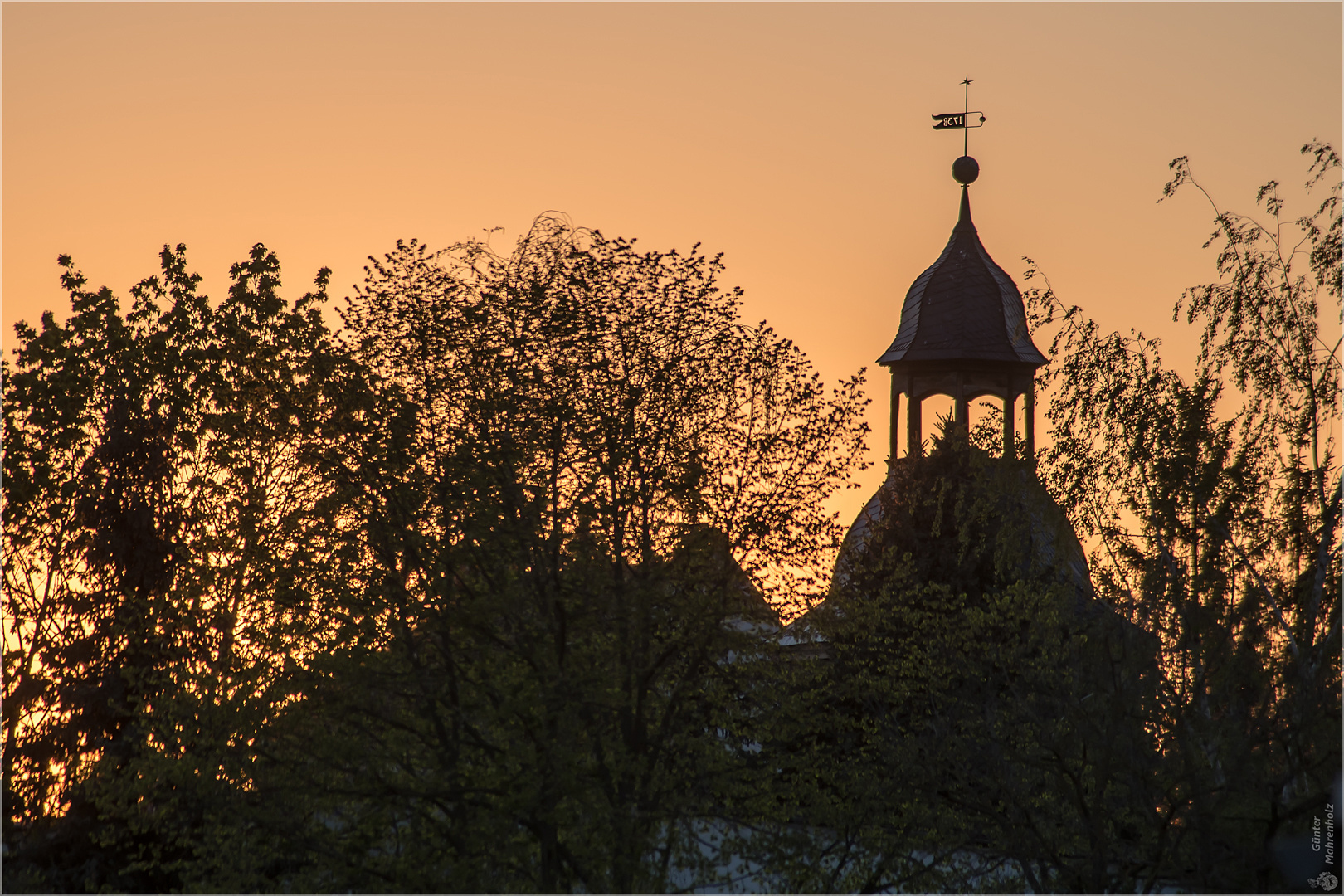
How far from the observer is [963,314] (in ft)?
122

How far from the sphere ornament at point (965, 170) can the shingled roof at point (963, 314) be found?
2559 millimetres

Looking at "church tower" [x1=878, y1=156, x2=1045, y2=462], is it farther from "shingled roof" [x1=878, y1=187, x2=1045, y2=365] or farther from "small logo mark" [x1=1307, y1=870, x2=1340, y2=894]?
"small logo mark" [x1=1307, y1=870, x2=1340, y2=894]

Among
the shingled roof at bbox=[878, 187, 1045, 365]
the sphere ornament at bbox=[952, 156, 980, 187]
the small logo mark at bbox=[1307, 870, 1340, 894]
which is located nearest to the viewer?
the small logo mark at bbox=[1307, 870, 1340, 894]

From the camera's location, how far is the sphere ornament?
40.5 meters

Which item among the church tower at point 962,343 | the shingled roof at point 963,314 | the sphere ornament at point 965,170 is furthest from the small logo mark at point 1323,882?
the sphere ornament at point 965,170

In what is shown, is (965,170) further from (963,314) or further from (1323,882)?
(1323,882)

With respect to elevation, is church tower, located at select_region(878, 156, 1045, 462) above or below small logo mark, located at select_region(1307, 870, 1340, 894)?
above

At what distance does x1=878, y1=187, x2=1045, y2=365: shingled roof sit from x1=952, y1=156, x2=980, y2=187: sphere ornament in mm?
2559

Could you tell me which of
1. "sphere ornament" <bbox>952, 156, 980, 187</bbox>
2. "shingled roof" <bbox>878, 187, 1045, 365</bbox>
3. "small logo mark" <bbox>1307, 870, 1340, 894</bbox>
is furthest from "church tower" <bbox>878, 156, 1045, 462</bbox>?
"small logo mark" <bbox>1307, 870, 1340, 894</bbox>

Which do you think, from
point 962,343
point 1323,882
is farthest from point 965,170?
point 1323,882

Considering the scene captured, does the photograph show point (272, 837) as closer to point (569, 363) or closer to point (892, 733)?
point (569, 363)

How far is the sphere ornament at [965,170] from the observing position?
133 feet

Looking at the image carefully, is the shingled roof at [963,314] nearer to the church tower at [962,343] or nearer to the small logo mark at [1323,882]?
the church tower at [962,343]

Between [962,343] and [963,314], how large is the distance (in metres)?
0.99
